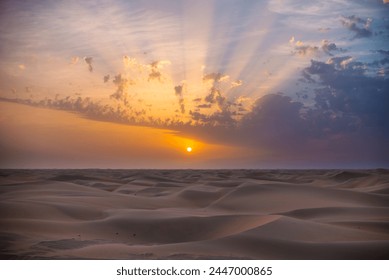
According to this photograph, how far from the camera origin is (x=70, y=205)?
693 centimetres

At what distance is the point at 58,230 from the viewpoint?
502 centimetres

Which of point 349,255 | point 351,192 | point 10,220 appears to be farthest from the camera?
point 351,192

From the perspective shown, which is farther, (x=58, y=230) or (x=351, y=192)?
(x=351, y=192)

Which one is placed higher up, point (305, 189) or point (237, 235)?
point (305, 189)
